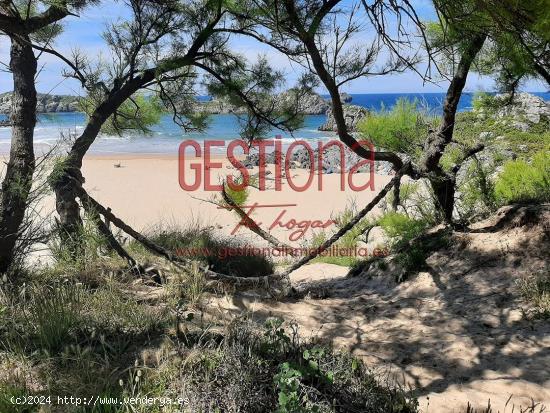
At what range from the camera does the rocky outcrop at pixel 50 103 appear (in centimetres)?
439

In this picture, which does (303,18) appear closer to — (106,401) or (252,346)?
(252,346)

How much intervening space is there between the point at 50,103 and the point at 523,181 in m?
5.01

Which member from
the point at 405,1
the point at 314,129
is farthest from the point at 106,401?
the point at 314,129

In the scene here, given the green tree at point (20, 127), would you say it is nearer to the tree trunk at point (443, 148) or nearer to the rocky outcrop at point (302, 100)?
the rocky outcrop at point (302, 100)

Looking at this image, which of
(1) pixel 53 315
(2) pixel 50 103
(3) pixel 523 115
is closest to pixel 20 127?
(2) pixel 50 103

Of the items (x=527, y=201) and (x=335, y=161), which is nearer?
(x=527, y=201)

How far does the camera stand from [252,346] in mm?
2486

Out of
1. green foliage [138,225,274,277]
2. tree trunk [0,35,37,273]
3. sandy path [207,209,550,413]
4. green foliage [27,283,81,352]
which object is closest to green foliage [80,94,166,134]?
green foliage [138,225,274,277]

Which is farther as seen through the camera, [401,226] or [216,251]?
[401,226]

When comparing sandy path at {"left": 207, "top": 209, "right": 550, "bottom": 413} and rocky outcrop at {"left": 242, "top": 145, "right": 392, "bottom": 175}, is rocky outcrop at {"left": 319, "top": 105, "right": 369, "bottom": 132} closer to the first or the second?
rocky outcrop at {"left": 242, "top": 145, "right": 392, "bottom": 175}

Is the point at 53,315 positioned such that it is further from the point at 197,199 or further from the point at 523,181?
the point at 197,199

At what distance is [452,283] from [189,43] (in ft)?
10.8

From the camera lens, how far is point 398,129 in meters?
6.31

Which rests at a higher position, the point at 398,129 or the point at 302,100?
the point at 302,100
